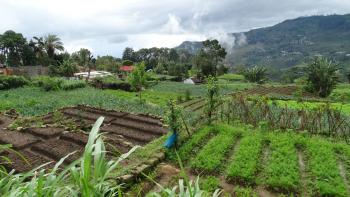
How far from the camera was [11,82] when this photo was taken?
86.3ft

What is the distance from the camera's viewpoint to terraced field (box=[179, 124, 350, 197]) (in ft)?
20.9

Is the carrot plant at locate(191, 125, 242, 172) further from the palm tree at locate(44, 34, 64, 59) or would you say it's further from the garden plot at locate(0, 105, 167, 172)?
the palm tree at locate(44, 34, 64, 59)

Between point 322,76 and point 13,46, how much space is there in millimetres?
51274

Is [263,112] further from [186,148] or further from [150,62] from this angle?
[150,62]

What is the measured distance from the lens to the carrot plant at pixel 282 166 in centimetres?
635

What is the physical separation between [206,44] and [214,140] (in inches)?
1689

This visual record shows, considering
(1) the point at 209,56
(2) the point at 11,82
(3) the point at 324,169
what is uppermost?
(1) the point at 209,56

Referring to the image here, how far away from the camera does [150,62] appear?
71.7m

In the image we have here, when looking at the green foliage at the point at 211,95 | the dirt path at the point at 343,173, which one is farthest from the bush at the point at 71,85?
the dirt path at the point at 343,173

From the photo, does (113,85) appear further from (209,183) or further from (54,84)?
(209,183)

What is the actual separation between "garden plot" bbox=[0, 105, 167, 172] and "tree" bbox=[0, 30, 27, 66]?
45.0 metres

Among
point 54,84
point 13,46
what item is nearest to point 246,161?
point 54,84

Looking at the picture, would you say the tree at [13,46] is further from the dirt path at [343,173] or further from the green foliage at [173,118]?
the dirt path at [343,173]

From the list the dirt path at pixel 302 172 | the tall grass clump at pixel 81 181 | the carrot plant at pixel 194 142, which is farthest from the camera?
the carrot plant at pixel 194 142
